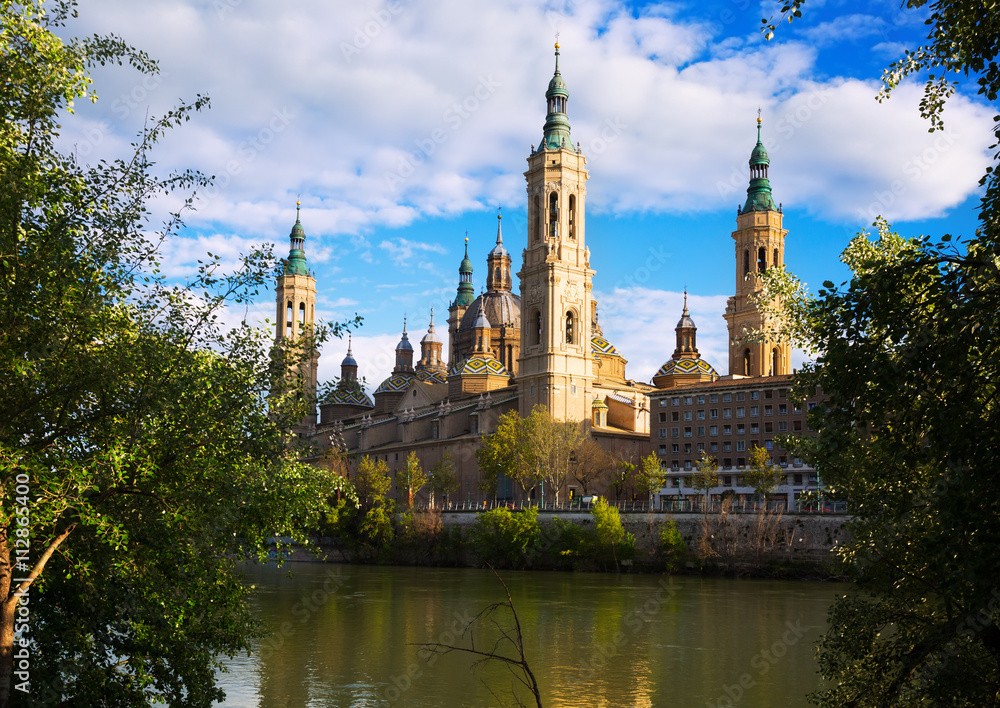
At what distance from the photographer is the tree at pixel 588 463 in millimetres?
93562

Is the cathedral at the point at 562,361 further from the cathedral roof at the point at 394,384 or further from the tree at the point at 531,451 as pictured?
the cathedral roof at the point at 394,384

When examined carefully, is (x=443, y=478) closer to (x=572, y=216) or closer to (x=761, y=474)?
(x=572, y=216)

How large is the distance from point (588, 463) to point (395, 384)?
55794 millimetres

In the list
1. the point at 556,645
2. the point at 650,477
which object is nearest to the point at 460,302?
the point at 650,477

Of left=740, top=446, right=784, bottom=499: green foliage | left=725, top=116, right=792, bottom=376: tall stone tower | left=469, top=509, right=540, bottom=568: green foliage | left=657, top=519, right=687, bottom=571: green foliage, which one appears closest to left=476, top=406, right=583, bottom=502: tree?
left=469, top=509, right=540, bottom=568: green foliage

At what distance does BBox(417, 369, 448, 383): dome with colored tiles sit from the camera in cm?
13888

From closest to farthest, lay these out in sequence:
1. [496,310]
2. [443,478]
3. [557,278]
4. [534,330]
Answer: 1. [443,478]
2. [557,278]
3. [534,330]
4. [496,310]

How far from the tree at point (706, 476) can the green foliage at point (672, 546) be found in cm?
784

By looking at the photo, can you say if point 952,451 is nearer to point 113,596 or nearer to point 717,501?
point 113,596

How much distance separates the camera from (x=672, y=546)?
2771 inches

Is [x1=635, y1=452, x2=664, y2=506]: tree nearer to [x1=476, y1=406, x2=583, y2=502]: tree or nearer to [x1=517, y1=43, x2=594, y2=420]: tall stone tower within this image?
[x1=476, y1=406, x2=583, y2=502]: tree

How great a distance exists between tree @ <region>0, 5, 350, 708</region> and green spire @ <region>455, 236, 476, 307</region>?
142 metres

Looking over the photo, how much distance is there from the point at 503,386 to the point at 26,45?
109034 millimetres

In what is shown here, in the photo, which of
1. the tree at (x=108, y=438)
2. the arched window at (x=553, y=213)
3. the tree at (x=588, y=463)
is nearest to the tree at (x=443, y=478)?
the tree at (x=588, y=463)
